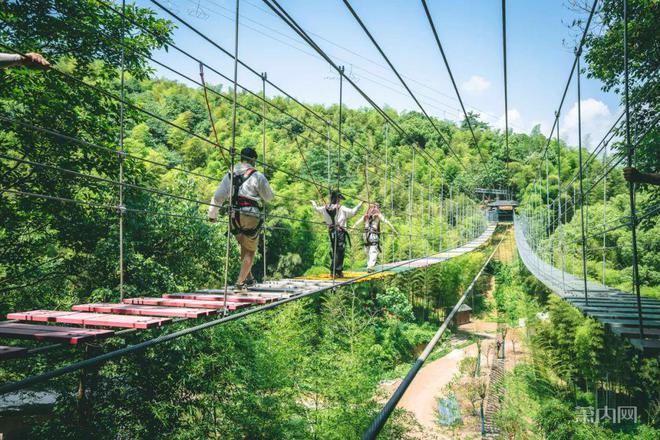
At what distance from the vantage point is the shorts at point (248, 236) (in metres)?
2.39

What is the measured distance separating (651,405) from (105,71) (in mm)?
11300

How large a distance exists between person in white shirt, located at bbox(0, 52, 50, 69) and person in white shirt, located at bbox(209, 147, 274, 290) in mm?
1181

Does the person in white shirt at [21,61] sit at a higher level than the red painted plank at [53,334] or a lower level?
higher

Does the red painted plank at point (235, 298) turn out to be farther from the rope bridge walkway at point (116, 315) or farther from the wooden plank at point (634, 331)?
the wooden plank at point (634, 331)

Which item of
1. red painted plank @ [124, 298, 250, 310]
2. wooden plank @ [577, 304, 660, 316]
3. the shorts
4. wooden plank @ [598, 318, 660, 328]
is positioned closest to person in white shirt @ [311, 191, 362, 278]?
Answer: the shorts

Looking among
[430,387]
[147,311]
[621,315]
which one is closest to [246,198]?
[147,311]

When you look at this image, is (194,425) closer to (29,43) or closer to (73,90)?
(73,90)

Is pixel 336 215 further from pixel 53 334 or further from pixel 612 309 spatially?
pixel 53 334

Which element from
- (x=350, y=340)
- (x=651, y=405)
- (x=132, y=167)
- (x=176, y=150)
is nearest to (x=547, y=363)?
(x=651, y=405)

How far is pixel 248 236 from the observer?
2412mm

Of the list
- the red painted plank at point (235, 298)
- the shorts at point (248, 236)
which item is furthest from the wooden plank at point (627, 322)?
the shorts at point (248, 236)

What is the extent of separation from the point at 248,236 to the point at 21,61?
57.6 inches

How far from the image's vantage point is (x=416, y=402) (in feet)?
35.5

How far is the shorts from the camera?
239 centimetres
